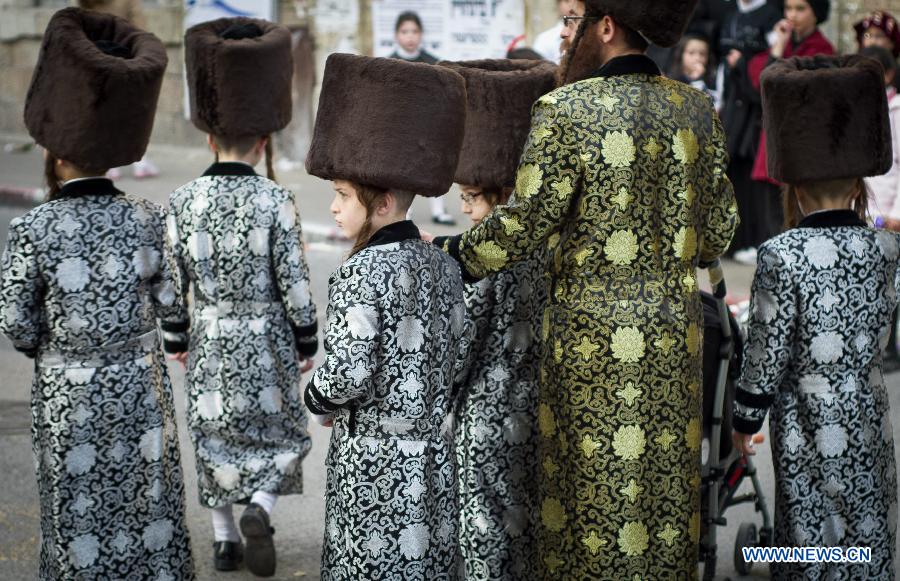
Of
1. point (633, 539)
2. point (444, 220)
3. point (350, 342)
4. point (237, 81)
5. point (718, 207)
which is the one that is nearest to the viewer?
point (350, 342)

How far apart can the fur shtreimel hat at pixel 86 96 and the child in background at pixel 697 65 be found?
665 cm

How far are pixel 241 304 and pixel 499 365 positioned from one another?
1.22m

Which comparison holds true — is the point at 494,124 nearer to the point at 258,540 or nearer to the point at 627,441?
the point at 627,441

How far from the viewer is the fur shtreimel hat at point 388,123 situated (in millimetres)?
3676

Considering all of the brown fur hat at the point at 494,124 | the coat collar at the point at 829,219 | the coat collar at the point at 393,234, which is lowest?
the coat collar at the point at 829,219

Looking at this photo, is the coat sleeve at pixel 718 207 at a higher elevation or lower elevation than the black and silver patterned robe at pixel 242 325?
higher

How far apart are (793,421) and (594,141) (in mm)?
1183

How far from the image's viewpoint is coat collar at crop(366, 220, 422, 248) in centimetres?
371

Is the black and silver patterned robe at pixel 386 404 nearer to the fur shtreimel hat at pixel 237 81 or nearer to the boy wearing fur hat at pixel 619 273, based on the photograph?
the boy wearing fur hat at pixel 619 273

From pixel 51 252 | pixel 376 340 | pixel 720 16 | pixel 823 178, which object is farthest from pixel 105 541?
pixel 720 16

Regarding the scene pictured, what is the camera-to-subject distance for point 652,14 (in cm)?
381

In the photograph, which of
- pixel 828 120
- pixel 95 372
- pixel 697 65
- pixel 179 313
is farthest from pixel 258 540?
pixel 697 65

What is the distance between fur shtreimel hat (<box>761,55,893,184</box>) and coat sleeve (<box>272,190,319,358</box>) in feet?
6.05

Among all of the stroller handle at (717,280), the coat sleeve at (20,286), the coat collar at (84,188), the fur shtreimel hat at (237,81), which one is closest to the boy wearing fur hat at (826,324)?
the stroller handle at (717,280)
